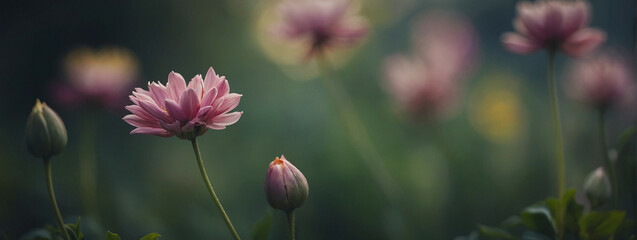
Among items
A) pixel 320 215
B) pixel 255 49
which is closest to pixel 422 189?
pixel 320 215

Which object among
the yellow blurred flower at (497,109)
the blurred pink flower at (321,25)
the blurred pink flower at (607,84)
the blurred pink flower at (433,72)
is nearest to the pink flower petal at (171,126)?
the blurred pink flower at (321,25)

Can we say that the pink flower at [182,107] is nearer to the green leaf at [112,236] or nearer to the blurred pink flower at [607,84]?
the green leaf at [112,236]

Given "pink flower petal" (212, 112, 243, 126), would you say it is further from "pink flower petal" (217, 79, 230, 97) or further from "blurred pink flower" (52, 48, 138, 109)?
"blurred pink flower" (52, 48, 138, 109)

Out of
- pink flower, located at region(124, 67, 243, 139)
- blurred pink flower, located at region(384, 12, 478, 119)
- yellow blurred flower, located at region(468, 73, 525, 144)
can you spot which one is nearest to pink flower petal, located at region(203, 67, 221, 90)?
pink flower, located at region(124, 67, 243, 139)

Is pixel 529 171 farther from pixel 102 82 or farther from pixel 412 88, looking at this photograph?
pixel 102 82

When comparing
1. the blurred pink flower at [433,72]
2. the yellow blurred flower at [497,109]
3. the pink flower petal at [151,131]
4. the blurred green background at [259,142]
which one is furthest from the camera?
the yellow blurred flower at [497,109]

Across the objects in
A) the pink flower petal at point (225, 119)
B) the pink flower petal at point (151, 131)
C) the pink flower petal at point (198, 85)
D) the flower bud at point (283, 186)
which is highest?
the pink flower petal at point (198, 85)
